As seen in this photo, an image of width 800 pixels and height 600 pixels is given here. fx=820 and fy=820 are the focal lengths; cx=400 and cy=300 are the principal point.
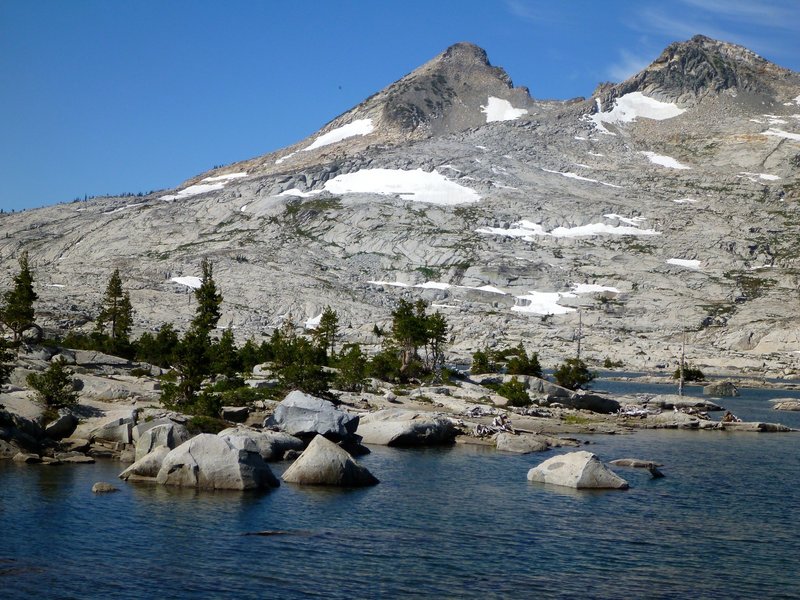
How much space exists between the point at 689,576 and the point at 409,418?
32974 millimetres

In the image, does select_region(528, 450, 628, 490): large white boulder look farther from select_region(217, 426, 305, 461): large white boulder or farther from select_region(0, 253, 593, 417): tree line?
select_region(0, 253, 593, 417): tree line

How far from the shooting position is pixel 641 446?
206 feet

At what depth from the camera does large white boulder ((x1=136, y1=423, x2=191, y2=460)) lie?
4403cm

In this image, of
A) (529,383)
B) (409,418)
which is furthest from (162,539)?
(529,383)

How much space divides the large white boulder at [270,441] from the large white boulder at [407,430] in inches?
358

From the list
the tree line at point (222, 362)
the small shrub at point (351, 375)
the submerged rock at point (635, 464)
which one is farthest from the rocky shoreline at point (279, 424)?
the submerged rock at point (635, 464)

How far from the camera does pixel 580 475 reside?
142 ft

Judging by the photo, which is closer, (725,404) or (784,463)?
(784,463)

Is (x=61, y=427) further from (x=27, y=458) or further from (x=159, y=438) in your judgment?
(x=159, y=438)

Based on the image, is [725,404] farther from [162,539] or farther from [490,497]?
[162,539]

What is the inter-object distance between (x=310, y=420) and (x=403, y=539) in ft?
64.5

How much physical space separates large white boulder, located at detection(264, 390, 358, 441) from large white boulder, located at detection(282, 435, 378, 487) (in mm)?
8534

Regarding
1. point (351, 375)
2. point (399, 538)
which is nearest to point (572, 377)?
point (351, 375)

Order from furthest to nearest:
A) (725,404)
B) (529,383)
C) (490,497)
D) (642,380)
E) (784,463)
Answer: (642,380)
(725,404)
(529,383)
(784,463)
(490,497)
